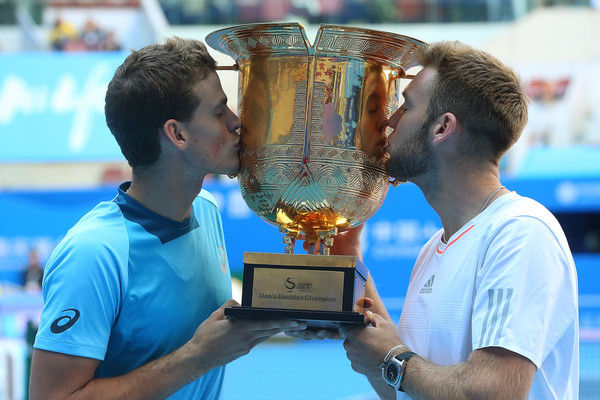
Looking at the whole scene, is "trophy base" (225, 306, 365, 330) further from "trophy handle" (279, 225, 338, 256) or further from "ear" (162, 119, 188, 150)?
"ear" (162, 119, 188, 150)

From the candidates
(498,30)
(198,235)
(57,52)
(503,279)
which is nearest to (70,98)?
(57,52)

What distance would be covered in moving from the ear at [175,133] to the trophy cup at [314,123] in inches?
8.7

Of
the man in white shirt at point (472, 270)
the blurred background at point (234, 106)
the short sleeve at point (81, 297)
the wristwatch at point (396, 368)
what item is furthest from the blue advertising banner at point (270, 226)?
the wristwatch at point (396, 368)

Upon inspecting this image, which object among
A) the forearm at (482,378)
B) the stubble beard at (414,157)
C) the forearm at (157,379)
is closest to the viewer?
the forearm at (482,378)

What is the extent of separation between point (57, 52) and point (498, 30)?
8906 mm

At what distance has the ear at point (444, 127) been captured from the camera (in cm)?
236

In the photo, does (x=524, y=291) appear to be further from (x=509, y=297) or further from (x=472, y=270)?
(x=472, y=270)

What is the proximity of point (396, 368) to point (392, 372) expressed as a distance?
0.02 m

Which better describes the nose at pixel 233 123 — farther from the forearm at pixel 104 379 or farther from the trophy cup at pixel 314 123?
the forearm at pixel 104 379

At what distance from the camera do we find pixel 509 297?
2053 millimetres

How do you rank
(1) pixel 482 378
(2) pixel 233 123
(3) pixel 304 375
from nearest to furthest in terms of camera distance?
1. (1) pixel 482 378
2. (2) pixel 233 123
3. (3) pixel 304 375

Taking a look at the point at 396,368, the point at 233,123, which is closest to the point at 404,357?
the point at 396,368

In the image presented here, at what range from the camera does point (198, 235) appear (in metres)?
2.69

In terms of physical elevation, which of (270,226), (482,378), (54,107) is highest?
(482,378)
